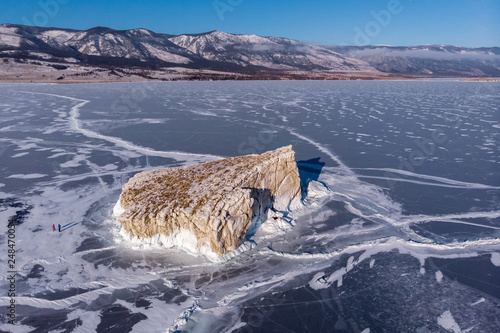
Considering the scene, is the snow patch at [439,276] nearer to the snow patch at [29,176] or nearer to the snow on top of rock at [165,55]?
the snow patch at [29,176]

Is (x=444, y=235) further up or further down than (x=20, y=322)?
further up

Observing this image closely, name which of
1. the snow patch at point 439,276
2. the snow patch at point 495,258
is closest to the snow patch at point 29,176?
the snow patch at point 439,276

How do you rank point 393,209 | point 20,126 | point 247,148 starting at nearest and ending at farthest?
1. point 393,209
2. point 247,148
3. point 20,126

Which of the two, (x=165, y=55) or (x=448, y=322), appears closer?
(x=448, y=322)

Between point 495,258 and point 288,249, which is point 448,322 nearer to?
point 495,258

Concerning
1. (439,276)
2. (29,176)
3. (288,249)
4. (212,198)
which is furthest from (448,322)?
(29,176)

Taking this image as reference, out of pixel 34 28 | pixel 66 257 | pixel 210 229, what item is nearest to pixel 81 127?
pixel 66 257

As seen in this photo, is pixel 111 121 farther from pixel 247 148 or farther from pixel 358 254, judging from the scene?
pixel 358 254
